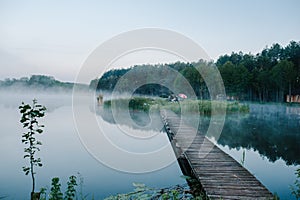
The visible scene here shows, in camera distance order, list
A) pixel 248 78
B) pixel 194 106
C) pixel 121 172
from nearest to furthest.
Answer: pixel 121 172 < pixel 194 106 < pixel 248 78

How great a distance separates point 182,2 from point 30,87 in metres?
26.5

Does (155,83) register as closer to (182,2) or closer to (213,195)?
(182,2)

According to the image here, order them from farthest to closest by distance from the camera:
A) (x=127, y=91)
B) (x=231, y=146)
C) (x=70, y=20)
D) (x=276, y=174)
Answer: (x=127, y=91), (x=70, y=20), (x=231, y=146), (x=276, y=174)

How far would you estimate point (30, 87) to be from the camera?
3297 cm

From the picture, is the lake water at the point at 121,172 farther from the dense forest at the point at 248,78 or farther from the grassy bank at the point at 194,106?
the dense forest at the point at 248,78

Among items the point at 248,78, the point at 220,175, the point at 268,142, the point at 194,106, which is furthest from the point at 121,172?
the point at 248,78

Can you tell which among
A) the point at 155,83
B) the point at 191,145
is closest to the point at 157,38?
the point at 191,145

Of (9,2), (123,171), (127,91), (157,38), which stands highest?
(9,2)

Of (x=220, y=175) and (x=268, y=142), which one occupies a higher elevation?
(x=220, y=175)

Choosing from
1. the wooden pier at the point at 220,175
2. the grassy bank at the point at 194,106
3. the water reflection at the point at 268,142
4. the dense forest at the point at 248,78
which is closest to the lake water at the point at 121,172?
the water reflection at the point at 268,142

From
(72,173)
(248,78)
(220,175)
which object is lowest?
(72,173)

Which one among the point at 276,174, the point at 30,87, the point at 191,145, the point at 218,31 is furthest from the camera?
the point at 30,87

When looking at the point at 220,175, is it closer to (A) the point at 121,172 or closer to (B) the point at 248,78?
(A) the point at 121,172

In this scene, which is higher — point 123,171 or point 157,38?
point 157,38
